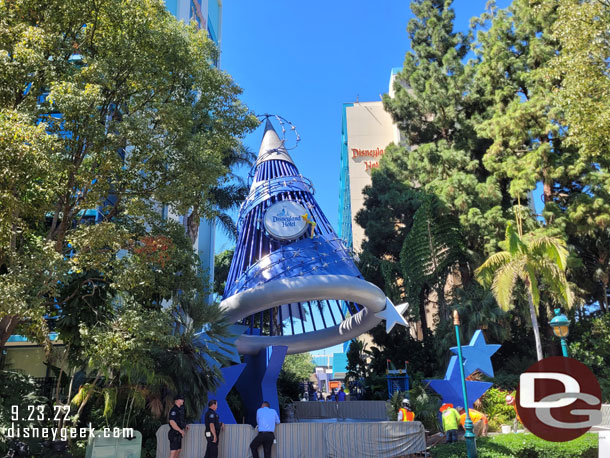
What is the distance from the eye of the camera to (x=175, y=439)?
11789 millimetres

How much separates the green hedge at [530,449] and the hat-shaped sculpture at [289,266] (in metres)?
8.10

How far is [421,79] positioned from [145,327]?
29951 mm

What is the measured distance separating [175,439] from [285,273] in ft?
32.1

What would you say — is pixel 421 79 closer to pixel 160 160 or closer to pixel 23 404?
pixel 160 160

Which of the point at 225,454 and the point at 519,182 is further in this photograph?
the point at 519,182

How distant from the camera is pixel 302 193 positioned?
24.8 metres

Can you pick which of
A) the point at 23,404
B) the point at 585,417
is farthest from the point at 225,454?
the point at 585,417

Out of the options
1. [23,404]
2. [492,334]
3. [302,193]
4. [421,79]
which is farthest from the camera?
[421,79]

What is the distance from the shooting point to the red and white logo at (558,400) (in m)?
6.90

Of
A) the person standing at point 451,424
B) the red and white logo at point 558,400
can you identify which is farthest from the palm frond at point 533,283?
the red and white logo at point 558,400

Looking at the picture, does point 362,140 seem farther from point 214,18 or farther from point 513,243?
point 513,243

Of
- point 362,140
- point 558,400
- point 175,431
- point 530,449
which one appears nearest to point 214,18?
point 362,140

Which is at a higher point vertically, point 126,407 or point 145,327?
point 145,327

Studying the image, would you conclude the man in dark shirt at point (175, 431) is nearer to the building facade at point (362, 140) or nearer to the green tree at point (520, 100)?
the green tree at point (520, 100)
